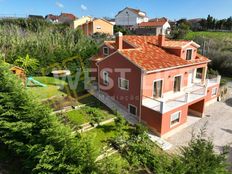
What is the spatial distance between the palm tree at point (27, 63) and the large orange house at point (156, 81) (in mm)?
10191

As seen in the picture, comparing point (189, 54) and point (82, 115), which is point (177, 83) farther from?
point (82, 115)

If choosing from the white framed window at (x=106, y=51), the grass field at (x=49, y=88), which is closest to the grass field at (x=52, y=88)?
the grass field at (x=49, y=88)

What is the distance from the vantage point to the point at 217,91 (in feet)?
77.8

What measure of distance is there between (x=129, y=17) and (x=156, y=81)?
256 ft

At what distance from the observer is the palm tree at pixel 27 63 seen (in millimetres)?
25766

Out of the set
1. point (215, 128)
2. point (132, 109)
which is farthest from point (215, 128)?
point (132, 109)

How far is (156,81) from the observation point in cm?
1805

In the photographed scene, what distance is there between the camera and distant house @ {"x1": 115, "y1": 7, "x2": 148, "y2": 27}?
87688 mm

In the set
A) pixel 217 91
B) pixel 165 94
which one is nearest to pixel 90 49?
pixel 165 94

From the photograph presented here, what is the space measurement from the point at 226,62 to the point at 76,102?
1109 inches

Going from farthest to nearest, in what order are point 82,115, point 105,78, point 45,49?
point 45,49 → point 105,78 → point 82,115

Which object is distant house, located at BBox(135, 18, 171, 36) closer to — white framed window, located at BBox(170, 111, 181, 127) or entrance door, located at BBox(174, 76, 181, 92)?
entrance door, located at BBox(174, 76, 181, 92)

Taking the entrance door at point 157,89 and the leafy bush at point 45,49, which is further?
the leafy bush at point 45,49

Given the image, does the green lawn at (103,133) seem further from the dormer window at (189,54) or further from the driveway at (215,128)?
the dormer window at (189,54)
